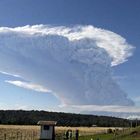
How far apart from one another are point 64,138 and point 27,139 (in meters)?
7.60

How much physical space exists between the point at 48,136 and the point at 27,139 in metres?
10.00

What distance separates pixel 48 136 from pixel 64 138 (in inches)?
177

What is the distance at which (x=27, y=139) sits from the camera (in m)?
67.8

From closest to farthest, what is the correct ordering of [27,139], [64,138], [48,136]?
[48,136] < [64,138] < [27,139]

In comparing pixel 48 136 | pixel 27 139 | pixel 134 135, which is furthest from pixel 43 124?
pixel 134 135

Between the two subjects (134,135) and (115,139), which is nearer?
(115,139)

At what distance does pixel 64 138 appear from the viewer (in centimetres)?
6256

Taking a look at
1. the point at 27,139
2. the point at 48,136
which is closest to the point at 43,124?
the point at 48,136

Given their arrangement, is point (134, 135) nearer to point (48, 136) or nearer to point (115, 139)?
point (115, 139)

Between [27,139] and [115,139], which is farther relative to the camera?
[27,139]

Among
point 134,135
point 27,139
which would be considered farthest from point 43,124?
point 134,135

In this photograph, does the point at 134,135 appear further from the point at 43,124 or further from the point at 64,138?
the point at 43,124

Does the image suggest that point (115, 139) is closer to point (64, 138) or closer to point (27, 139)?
point (64, 138)

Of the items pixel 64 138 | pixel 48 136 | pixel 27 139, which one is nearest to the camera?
pixel 48 136
